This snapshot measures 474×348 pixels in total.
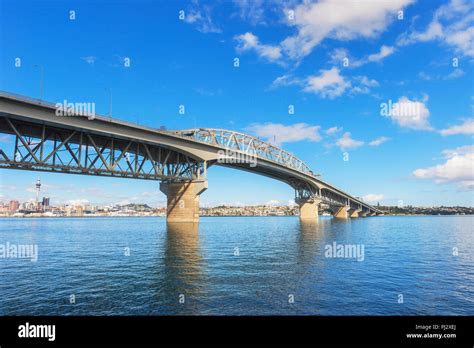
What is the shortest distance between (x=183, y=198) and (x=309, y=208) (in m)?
73.3

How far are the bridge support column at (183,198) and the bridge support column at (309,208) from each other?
6991 cm

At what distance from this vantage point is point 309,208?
449 feet

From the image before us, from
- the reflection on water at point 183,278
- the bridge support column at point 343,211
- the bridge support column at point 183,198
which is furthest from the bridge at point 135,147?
the bridge support column at point 343,211

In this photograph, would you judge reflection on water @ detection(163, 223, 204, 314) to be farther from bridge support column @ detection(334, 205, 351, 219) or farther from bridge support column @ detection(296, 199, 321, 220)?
bridge support column @ detection(334, 205, 351, 219)

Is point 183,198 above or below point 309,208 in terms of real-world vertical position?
above

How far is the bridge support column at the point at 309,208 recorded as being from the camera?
446 feet

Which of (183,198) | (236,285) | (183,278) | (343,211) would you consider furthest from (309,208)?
(236,285)

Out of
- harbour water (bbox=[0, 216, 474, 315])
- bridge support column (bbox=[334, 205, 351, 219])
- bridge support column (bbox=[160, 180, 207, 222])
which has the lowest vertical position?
bridge support column (bbox=[334, 205, 351, 219])

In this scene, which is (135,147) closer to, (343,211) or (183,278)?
(183,278)

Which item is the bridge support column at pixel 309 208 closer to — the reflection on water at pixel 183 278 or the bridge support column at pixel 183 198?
the bridge support column at pixel 183 198

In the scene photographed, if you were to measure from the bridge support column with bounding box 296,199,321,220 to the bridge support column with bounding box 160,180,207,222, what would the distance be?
69.9m

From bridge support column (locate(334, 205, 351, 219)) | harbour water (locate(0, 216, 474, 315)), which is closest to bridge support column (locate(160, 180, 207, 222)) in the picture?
harbour water (locate(0, 216, 474, 315))

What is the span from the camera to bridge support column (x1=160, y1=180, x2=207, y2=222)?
77500mm

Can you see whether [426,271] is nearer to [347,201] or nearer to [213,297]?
[213,297]
